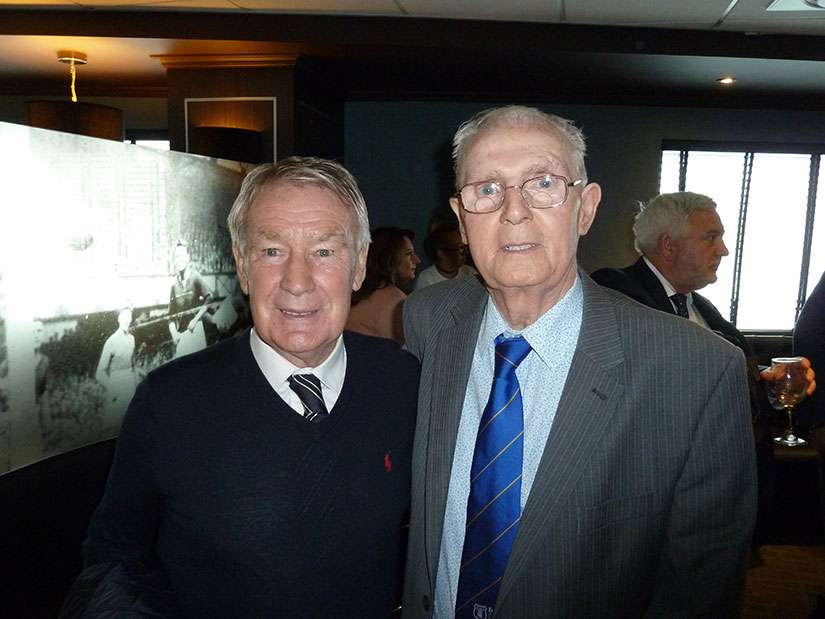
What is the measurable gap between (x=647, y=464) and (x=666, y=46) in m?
4.61

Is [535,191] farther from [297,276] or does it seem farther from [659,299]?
[659,299]

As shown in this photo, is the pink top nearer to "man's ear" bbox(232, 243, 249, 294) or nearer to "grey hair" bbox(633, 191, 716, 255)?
"grey hair" bbox(633, 191, 716, 255)

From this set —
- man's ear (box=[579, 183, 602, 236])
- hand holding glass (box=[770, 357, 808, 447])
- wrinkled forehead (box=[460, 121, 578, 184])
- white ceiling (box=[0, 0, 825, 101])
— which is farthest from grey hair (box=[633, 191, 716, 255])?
white ceiling (box=[0, 0, 825, 101])

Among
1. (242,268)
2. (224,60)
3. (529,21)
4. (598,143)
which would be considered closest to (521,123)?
(242,268)

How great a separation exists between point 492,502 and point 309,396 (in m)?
0.42

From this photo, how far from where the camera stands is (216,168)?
3.06m

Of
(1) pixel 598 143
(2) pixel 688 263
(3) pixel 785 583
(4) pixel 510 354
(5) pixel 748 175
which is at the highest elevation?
(1) pixel 598 143

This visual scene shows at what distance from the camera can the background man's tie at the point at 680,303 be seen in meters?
2.57

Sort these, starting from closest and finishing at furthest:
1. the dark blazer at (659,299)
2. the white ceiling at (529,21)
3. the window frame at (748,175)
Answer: the dark blazer at (659,299) < the white ceiling at (529,21) < the window frame at (748,175)

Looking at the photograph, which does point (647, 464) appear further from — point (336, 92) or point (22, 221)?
point (336, 92)

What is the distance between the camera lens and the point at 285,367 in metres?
1.25

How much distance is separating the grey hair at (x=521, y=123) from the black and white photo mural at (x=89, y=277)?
1509 mm

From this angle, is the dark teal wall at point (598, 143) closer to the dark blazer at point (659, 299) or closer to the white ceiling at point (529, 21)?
the white ceiling at point (529, 21)

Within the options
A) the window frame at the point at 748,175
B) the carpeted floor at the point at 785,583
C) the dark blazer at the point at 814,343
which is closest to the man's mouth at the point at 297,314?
the dark blazer at the point at 814,343
